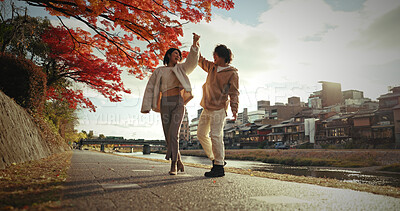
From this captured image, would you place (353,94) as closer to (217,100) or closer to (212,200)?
(217,100)

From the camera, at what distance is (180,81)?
3.83m

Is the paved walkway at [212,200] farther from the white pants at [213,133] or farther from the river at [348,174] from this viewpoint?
the river at [348,174]

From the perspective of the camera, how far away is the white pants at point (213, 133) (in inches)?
151

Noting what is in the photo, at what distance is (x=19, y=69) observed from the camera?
25.1ft

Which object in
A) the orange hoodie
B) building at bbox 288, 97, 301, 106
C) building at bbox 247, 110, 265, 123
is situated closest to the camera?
the orange hoodie

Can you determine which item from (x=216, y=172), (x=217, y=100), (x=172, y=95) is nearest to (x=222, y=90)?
(x=217, y=100)

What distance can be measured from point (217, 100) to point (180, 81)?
68cm

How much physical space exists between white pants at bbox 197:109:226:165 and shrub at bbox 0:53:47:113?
6771mm

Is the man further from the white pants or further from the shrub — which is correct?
the shrub

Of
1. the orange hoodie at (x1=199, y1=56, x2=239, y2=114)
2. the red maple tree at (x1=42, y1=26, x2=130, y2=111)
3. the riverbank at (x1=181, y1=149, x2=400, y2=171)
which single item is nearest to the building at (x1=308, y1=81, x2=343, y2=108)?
the riverbank at (x1=181, y1=149, x2=400, y2=171)

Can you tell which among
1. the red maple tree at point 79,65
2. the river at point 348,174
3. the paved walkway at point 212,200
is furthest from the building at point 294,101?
the paved walkway at point 212,200

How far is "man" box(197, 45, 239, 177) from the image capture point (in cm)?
387

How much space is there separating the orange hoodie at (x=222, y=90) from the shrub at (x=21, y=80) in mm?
6720

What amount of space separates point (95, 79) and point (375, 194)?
1061 centimetres
